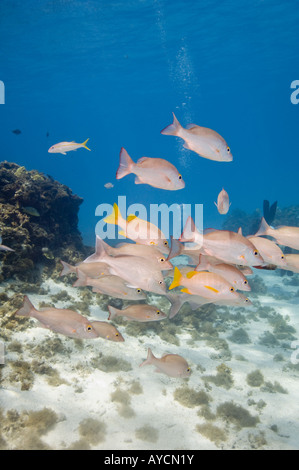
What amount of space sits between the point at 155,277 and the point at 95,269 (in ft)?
5.53

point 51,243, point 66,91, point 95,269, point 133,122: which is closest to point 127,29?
point 66,91

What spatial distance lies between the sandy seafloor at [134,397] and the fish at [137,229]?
3.10 meters

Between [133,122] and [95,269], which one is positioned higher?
[95,269]

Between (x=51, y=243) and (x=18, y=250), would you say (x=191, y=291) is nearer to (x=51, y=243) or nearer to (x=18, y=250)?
(x=18, y=250)

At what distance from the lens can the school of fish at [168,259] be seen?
318 centimetres

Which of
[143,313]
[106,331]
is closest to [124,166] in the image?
[143,313]

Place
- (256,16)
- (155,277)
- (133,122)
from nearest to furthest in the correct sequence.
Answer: (155,277) → (256,16) → (133,122)

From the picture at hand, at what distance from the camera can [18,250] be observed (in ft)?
22.2

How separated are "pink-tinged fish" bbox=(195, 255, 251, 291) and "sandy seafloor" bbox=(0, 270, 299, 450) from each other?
116 inches

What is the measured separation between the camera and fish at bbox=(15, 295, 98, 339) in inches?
147

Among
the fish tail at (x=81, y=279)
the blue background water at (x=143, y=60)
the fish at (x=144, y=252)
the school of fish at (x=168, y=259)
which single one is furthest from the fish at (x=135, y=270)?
the blue background water at (x=143, y=60)

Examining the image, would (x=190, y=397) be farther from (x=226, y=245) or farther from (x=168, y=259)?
(x=226, y=245)

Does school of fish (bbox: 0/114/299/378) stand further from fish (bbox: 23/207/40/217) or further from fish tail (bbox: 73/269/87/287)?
fish (bbox: 23/207/40/217)

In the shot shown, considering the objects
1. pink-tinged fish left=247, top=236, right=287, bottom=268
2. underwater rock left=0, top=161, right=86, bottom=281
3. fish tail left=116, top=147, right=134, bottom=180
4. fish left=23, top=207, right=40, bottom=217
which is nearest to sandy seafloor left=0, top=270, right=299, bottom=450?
underwater rock left=0, top=161, right=86, bottom=281
